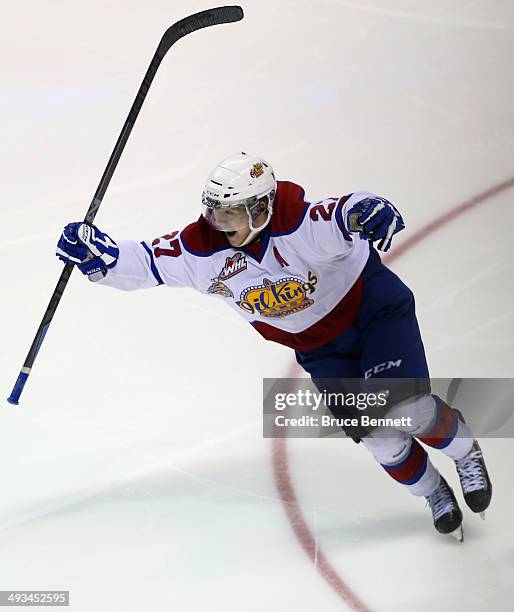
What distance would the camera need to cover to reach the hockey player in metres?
2.97

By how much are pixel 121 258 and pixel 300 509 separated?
1086 mm

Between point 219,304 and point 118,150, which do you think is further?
point 219,304

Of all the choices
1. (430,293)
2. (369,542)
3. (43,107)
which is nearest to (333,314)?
(369,542)

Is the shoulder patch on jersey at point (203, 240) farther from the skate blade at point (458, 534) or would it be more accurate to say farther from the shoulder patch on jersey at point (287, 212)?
Answer: the skate blade at point (458, 534)

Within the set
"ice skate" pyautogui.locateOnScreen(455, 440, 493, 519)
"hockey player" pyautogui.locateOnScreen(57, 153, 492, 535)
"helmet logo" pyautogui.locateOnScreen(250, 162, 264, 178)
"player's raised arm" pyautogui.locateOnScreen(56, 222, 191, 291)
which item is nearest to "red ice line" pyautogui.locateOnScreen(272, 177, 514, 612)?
"hockey player" pyautogui.locateOnScreen(57, 153, 492, 535)

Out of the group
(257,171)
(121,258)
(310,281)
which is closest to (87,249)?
(121,258)

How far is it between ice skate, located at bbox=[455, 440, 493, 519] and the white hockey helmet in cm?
109

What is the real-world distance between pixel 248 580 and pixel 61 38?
3.95 metres

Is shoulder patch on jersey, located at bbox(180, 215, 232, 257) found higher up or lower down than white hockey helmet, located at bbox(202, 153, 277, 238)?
lower down

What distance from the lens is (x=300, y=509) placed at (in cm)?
343

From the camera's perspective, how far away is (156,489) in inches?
140

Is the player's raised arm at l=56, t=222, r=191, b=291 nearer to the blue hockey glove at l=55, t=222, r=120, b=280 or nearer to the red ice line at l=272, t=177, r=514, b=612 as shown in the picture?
the blue hockey glove at l=55, t=222, r=120, b=280

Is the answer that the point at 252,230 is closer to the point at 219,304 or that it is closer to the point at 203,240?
the point at 203,240

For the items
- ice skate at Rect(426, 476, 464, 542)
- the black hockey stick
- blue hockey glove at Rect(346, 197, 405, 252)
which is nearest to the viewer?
blue hockey glove at Rect(346, 197, 405, 252)
